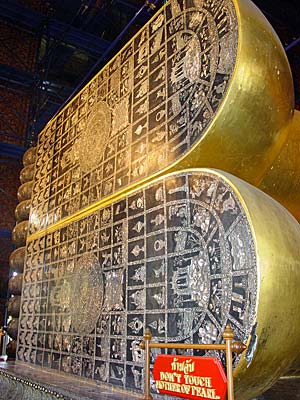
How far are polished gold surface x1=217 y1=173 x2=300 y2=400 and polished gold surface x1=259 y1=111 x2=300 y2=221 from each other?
873 mm

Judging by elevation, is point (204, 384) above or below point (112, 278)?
below

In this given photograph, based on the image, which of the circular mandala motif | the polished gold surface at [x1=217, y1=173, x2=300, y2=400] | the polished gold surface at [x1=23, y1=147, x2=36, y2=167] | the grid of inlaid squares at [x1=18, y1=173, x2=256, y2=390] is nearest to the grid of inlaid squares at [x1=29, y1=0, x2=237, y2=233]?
the grid of inlaid squares at [x1=18, y1=173, x2=256, y2=390]

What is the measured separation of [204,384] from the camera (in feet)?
5.41

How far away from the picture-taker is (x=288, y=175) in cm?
306

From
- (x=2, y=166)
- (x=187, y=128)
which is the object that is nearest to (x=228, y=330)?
(x=187, y=128)

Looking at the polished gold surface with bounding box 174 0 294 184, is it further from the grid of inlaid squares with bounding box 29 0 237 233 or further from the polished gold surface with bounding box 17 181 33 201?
the polished gold surface with bounding box 17 181 33 201

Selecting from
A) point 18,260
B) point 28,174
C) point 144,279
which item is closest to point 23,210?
point 28,174

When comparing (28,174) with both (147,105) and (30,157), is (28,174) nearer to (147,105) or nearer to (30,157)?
(30,157)

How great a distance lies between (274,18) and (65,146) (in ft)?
21.7

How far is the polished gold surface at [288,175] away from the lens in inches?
117

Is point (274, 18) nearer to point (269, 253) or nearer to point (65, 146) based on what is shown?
point (65, 146)

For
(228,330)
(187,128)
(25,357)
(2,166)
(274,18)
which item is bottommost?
(25,357)

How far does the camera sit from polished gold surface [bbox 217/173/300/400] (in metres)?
1.85

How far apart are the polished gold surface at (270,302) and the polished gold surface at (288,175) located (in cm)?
87
